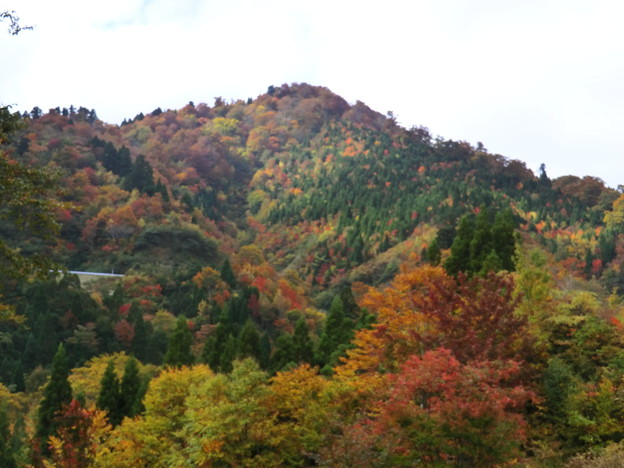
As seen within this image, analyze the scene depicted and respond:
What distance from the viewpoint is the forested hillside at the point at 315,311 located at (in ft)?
67.4

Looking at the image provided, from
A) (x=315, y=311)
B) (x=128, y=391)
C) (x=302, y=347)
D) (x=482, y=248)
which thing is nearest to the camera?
(x=128, y=391)

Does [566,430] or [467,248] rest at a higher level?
[467,248]

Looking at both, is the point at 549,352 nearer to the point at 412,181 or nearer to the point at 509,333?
the point at 509,333

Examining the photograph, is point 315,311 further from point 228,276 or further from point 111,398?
point 111,398

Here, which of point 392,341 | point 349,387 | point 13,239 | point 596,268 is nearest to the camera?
point 349,387

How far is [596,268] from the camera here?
74438mm

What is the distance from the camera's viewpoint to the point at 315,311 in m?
73.1

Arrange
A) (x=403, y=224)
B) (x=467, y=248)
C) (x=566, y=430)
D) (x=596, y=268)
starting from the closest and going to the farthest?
1. (x=566, y=430)
2. (x=467, y=248)
3. (x=596, y=268)
4. (x=403, y=224)

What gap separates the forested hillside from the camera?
67.4 feet

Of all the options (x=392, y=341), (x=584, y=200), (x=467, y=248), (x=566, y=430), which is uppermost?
(x=584, y=200)

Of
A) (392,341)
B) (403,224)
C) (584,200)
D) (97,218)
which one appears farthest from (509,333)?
(584,200)

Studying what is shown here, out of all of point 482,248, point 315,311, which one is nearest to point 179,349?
point 482,248

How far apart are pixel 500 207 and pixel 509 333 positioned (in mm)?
69054

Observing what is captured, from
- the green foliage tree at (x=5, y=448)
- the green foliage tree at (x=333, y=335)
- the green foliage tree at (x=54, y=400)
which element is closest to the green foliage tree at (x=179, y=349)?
the green foliage tree at (x=54, y=400)
